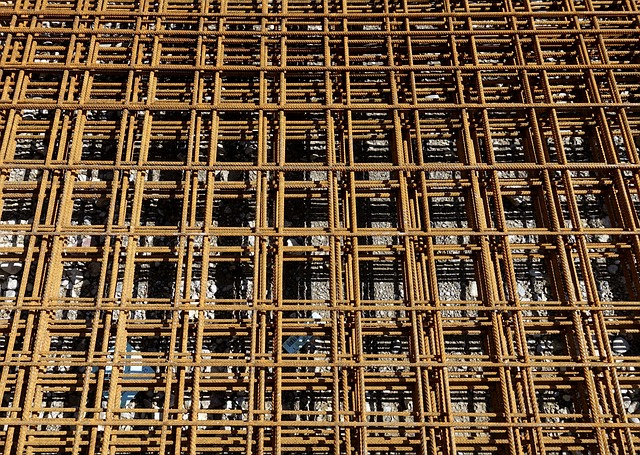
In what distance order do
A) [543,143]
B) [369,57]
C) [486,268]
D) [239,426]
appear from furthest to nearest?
[369,57] → [543,143] → [486,268] → [239,426]

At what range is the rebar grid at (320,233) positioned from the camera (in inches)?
106

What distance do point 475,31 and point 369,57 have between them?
79cm

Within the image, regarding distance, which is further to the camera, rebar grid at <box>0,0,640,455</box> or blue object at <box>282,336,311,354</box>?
blue object at <box>282,336,311,354</box>

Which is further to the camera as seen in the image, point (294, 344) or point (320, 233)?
point (294, 344)

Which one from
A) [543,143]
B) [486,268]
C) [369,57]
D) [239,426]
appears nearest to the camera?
[239,426]

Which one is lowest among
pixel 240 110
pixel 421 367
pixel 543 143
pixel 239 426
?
pixel 239 426

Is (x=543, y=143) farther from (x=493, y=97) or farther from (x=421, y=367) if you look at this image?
(x=421, y=367)

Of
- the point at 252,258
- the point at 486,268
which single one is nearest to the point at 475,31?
the point at 486,268

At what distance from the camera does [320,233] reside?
115 inches

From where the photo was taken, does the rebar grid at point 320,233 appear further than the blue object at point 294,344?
No

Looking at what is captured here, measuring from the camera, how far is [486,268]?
2.85 meters

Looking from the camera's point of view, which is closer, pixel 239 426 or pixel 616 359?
pixel 239 426

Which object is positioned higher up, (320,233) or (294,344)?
(320,233)

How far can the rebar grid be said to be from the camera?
8.86 ft
